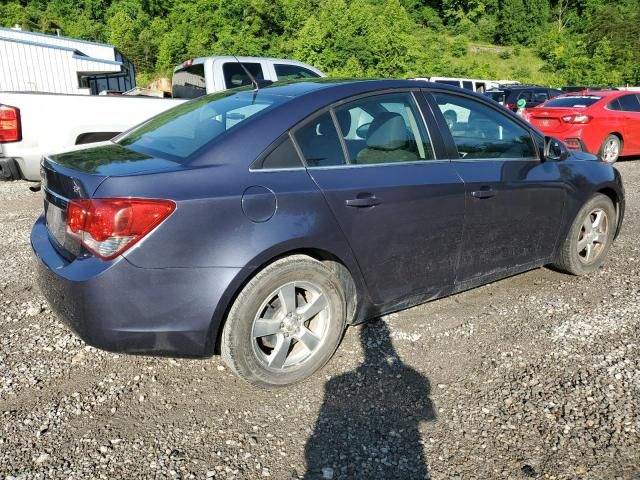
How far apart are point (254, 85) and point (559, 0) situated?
4027 inches

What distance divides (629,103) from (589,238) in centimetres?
886

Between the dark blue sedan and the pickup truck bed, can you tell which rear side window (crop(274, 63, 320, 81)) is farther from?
the dark blue sedan

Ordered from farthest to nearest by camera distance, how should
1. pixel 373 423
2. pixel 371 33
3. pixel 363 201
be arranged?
pixel 371 33
pixel 363 201
pixel 373 423

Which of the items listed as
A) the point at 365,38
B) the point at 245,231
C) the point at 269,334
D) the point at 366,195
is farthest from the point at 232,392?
the point at 365,38

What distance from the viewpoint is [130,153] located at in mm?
3143

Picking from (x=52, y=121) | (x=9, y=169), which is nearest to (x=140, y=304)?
(x=9, y=169)

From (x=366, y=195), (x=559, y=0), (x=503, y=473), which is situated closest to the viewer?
(x=503, y=473)

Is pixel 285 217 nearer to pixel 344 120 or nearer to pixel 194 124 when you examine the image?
pixel 344 120

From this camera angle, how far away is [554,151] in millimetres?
4270

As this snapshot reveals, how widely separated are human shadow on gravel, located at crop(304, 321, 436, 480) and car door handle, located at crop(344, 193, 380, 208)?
96 centimetres

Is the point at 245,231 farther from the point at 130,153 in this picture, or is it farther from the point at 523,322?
the point at 523,322

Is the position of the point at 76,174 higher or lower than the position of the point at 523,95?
higher

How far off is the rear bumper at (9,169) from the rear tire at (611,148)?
1059 cm

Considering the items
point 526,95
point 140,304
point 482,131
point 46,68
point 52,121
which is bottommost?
point 526,95
